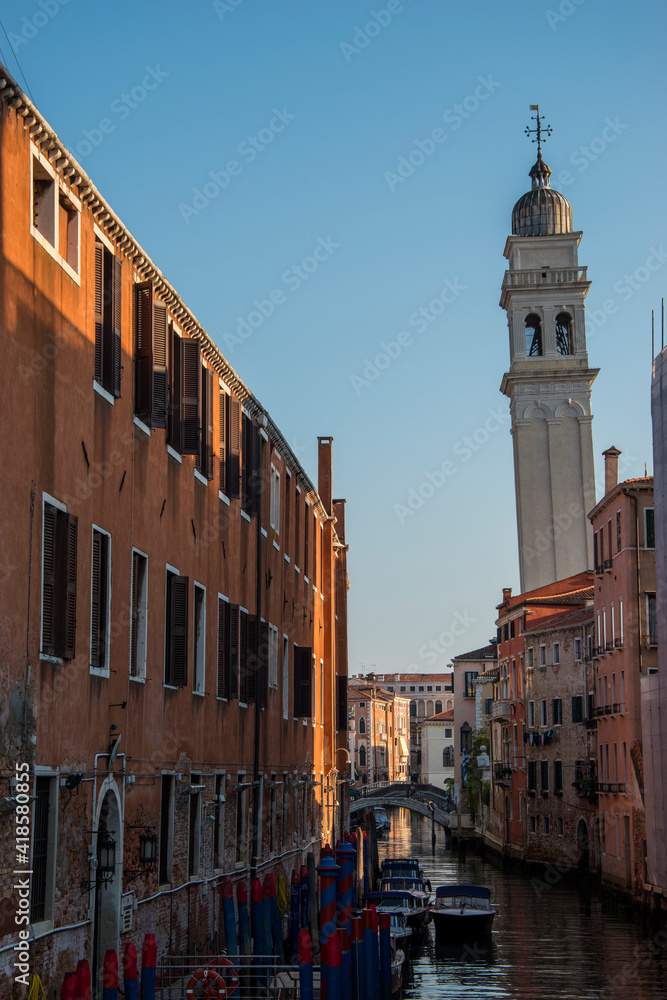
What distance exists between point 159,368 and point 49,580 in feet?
14.5

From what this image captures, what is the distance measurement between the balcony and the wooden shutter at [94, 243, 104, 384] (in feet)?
162

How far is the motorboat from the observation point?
31500 millimetres

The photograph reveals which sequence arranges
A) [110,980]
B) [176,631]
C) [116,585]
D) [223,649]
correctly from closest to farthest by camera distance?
1. [110,980]
2. [116,585]
3. [176,631]
4. [223,649]

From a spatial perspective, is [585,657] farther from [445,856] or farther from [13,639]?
[13,639]

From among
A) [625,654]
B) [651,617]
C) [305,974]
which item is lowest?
[305,974]

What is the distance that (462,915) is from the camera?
104ft

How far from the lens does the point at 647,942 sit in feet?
101

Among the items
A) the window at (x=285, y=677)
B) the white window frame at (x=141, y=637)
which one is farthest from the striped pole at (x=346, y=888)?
the white window frame at (x=141, y=637)

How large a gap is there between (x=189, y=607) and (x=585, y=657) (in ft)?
109

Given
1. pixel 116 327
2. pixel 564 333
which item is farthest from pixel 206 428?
pixel 564 333

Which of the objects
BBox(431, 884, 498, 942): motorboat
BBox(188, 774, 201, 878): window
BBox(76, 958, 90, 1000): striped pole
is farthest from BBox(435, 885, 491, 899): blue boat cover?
BBox(76, 958, 90, 1000): striped pole

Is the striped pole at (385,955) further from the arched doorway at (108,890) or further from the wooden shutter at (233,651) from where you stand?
the arched doorway at (108,890)

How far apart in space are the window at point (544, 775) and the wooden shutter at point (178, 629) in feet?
128

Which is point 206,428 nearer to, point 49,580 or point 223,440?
point 223,440
